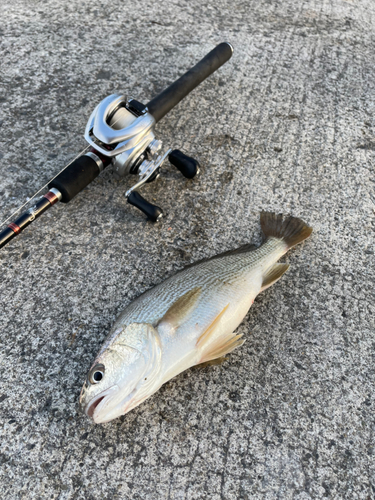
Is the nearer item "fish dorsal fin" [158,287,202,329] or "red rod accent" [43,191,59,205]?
"fish dorsal fin" [158,287,202,329]

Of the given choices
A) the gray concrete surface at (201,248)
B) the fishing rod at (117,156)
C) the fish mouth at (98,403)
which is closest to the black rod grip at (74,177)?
the fishing rod at (117,156)

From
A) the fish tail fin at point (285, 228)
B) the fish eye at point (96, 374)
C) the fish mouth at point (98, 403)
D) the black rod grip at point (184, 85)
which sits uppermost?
the black rod grip at point (184, 85)

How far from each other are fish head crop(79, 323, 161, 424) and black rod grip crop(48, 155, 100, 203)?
93 centimetres

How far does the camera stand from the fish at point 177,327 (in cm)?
164

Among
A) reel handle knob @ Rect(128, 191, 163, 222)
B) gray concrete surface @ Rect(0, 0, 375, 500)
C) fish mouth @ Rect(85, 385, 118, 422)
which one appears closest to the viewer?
fish mouth @ Rect(85, 385, 118, 422)

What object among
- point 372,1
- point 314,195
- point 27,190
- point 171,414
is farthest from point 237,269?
point 372,1

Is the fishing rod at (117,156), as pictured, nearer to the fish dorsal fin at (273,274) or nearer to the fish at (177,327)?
the fish at (177,327)

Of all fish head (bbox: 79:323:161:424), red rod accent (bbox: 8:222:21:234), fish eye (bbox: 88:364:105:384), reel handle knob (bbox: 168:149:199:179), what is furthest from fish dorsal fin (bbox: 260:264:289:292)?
red rod accent (bbox: 8:222:21:234)

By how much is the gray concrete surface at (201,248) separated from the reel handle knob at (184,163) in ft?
0.56

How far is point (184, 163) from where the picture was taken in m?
2.53

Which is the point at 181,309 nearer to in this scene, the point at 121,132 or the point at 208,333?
the point at 208,333

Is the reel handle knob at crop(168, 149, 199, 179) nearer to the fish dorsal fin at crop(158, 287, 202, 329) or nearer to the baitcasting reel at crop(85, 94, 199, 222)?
the baitcasting reel at crop(85, 94, 199, 222)

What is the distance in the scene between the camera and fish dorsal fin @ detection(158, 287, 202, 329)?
72.3 inches

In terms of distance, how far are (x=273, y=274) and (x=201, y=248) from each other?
47 cm
